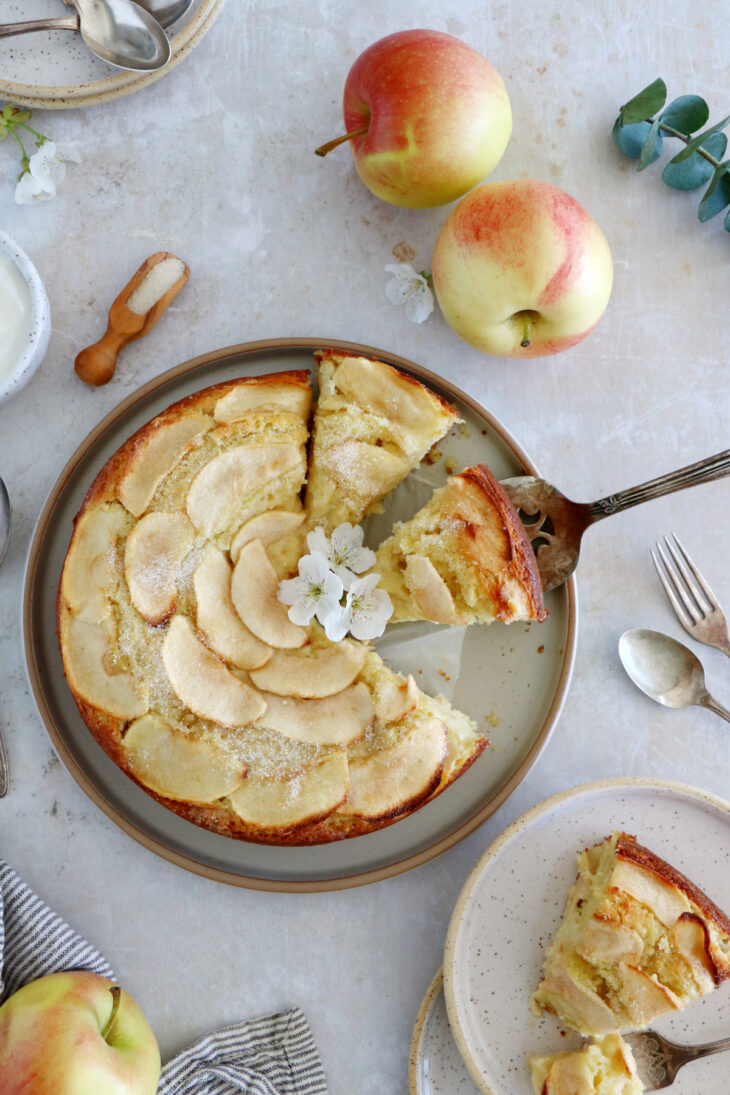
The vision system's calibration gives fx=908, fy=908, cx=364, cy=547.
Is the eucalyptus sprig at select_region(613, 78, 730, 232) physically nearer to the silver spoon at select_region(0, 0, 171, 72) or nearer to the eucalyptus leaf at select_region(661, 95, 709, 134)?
the eucalyptus leaf at select_region(661, 95, 709, 134)

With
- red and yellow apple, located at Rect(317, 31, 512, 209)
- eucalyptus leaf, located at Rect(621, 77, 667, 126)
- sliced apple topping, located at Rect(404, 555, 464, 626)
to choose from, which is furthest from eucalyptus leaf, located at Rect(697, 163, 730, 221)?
sliced apple topping, located at Rect(404, 555, 464, 626)

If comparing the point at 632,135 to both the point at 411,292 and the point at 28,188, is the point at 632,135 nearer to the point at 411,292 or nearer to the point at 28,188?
the point at 411,292

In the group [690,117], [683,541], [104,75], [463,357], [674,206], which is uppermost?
[690,117]

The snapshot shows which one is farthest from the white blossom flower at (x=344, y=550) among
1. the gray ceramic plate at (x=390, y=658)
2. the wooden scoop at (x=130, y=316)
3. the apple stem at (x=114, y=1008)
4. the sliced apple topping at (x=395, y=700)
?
the apple stem at (x=114, y=1008)

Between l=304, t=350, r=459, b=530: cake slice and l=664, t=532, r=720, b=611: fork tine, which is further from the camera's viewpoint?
l=664, t=532, r=720, b=611: fork tine

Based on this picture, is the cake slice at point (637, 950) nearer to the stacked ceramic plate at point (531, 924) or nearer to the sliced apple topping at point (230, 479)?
the stacked ceramic plate at point (531, 924)

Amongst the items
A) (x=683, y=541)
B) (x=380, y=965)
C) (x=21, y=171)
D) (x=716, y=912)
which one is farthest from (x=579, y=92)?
(x=380, y=965)

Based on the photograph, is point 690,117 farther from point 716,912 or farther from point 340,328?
point 716,912
